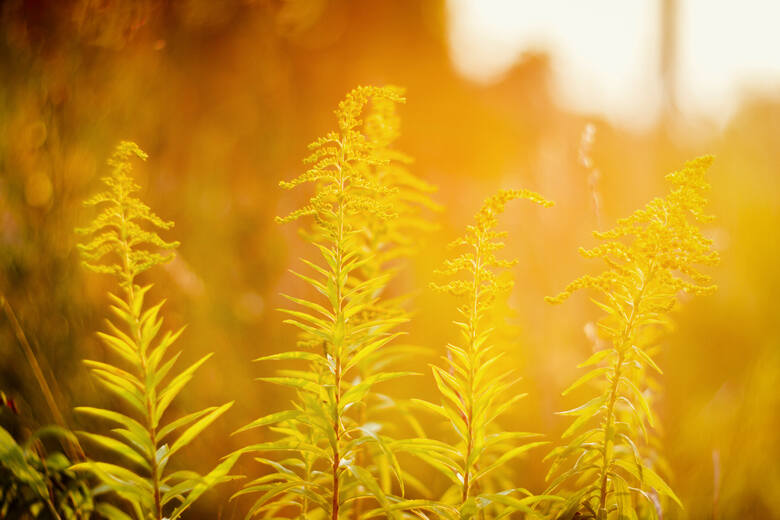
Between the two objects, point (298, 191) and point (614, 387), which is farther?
point (298, 191)

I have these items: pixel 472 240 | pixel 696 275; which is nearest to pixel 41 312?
pixel 472 240

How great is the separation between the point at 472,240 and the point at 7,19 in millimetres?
1625

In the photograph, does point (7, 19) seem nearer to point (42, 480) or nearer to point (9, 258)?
point (9, 258)

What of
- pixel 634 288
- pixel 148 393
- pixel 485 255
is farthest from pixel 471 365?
pixel 148 393

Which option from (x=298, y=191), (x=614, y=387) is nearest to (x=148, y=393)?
(x=614, y=387)

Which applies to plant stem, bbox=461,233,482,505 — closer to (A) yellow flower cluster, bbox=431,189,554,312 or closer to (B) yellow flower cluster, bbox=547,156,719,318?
(A) yellow flower cluster, bbox=431,189,554,312

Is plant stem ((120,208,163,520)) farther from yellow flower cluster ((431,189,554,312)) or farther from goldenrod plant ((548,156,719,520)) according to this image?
goldenrod plant ((548,156,719,520))

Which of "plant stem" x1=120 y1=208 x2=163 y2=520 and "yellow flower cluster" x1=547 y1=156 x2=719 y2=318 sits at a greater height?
"yellow flower cluster" x1=547 y1=156 x2=719 y2=318

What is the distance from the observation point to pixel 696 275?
2.22 ft

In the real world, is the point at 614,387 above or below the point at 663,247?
below

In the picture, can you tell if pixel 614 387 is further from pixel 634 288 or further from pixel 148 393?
pixel 148 393

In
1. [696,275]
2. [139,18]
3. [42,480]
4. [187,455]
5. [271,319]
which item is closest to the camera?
[696,275]

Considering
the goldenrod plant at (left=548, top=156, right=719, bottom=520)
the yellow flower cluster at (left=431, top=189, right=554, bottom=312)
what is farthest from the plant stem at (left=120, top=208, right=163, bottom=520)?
the goldenrod plant at (left=548, top=156, right=719, bottom=520)

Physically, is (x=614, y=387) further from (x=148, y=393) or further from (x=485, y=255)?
(x=148, y=393)
